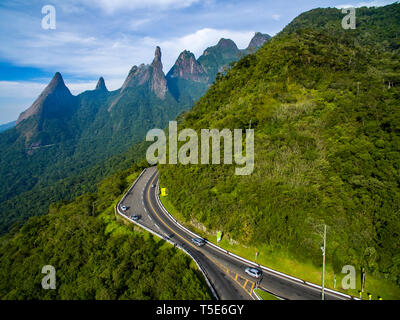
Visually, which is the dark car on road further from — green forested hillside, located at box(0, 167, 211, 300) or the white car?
the white car

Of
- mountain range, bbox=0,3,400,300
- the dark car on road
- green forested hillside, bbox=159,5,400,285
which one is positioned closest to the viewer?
mountain range, bbox=0,3,400,300

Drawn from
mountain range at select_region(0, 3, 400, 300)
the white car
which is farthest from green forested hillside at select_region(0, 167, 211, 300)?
the white car

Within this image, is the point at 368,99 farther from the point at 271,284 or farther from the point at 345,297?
the point at 271,284

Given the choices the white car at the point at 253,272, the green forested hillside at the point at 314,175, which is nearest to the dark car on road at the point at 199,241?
the green forested hillside at the point at 314,175

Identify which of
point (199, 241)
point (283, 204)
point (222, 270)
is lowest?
point (222, 270)

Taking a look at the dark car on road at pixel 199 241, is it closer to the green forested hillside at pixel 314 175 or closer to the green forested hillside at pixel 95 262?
the green forested hillside at pixel 314 175

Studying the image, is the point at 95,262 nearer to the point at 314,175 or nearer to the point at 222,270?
the point at 222,270

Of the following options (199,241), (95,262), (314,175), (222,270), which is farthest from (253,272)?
(95,262)
